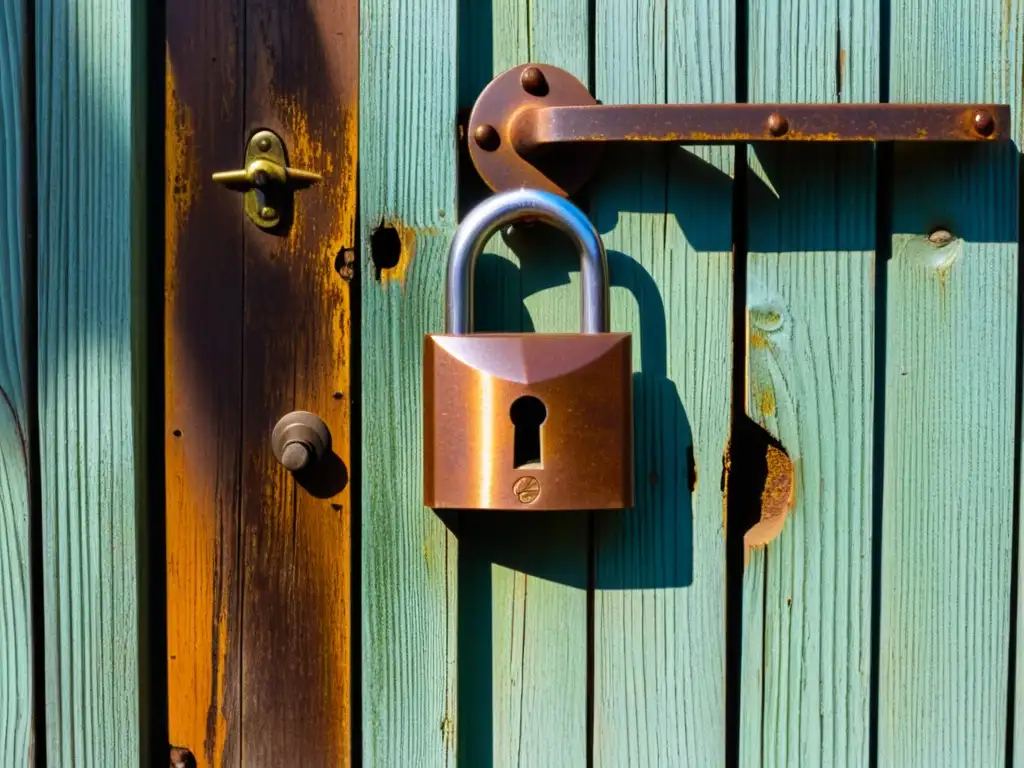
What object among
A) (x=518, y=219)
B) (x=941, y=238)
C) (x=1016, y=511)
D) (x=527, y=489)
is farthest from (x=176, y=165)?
(x=1016, y=511)

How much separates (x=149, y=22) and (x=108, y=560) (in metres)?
0.47

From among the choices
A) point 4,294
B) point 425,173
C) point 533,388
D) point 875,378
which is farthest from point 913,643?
point 4,294

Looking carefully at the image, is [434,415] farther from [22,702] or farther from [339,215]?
[22,702]

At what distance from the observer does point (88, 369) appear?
0.75 m

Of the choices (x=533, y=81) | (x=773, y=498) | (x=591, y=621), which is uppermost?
(x=533, y=81)

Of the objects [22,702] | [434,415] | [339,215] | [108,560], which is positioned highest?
[339,215]

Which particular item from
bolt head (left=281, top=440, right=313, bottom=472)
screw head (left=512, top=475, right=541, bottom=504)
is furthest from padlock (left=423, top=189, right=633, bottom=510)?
bolt head (left=281, top=440, right=313, bottom=472)

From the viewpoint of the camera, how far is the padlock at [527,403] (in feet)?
2.13

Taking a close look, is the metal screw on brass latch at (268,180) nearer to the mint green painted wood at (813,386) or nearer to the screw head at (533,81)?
the screw head at (533,81)

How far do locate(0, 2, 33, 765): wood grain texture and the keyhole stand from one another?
0.43 m

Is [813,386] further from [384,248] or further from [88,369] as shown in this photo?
[88,369]

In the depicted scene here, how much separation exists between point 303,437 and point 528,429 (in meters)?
0.20

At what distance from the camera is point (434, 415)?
0.67 meters

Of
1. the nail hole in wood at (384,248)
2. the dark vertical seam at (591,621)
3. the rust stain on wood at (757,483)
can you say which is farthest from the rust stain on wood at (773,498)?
the nail hole in wood at (384,248)
